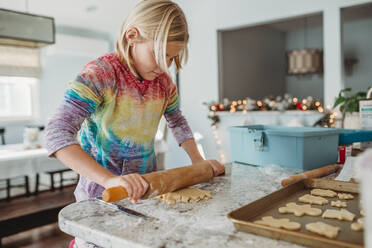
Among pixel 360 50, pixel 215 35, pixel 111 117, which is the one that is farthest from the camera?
pixel 360 50

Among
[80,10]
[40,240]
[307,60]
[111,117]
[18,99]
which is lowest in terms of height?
[40,240]

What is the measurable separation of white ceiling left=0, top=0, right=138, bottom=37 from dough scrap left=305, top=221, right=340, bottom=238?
407 cm

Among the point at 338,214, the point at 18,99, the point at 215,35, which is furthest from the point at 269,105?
the point at 18,99

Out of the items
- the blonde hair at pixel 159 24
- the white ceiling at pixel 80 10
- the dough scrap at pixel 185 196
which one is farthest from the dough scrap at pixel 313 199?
the white ceiling at pixel 80 10

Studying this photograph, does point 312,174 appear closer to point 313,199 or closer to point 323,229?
point 313,199

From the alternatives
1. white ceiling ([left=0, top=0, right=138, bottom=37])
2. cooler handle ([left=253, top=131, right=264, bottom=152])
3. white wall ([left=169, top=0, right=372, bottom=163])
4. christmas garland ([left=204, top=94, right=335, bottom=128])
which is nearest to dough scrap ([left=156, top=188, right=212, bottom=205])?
cooler handle ([left=253, top=131, right=264, bottom=152])

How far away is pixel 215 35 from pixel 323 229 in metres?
3.75

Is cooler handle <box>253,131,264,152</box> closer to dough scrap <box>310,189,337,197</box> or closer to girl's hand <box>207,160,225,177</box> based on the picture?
girl's hand <box>207,160,225,177</box>

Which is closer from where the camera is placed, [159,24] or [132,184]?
[132,184]

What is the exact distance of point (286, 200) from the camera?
32.2 inches

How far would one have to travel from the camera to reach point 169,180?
→ 34.3 inches

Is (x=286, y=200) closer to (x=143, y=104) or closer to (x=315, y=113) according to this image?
(x=143, y=104)

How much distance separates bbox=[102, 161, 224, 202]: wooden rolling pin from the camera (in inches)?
28.3

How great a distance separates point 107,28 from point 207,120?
259 cm
